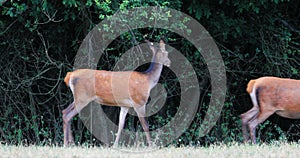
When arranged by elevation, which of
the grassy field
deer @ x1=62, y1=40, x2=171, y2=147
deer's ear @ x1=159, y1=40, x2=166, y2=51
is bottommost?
the grassy field

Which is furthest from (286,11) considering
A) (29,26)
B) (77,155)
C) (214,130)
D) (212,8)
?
(77,155)

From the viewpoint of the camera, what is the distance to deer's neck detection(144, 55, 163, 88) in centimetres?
1117

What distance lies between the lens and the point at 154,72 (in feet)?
36.9

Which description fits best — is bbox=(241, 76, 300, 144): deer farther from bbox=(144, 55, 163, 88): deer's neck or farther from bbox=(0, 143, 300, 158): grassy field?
bbox=(0, 143, 300, 158): grassy field

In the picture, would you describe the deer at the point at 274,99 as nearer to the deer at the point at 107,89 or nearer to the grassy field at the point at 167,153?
the deer at the point at 107,89

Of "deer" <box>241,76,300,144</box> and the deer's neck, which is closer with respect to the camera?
"deer" <box>241,76,300,144</box>

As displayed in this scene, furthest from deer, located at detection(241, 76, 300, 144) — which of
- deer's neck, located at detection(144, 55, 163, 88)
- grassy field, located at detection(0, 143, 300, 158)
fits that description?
grassy field, located at detection(0, 143, 300, 158)

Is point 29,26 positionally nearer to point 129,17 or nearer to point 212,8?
point 129,17

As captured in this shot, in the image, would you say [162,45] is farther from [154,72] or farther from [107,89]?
[107,89]

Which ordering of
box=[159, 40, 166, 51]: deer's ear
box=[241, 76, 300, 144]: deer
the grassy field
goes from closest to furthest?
the grassy field
box=[241, 76, 300, 144]: deer
box=[159, 40, 166, 51]: deer's ear

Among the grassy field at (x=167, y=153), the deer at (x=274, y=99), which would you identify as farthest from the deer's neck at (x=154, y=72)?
the grassy field at (x=167, y=153)

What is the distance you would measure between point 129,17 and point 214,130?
401 cm

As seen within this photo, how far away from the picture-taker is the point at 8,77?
501 inches

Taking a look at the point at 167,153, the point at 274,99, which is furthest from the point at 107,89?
the point at 167,153
